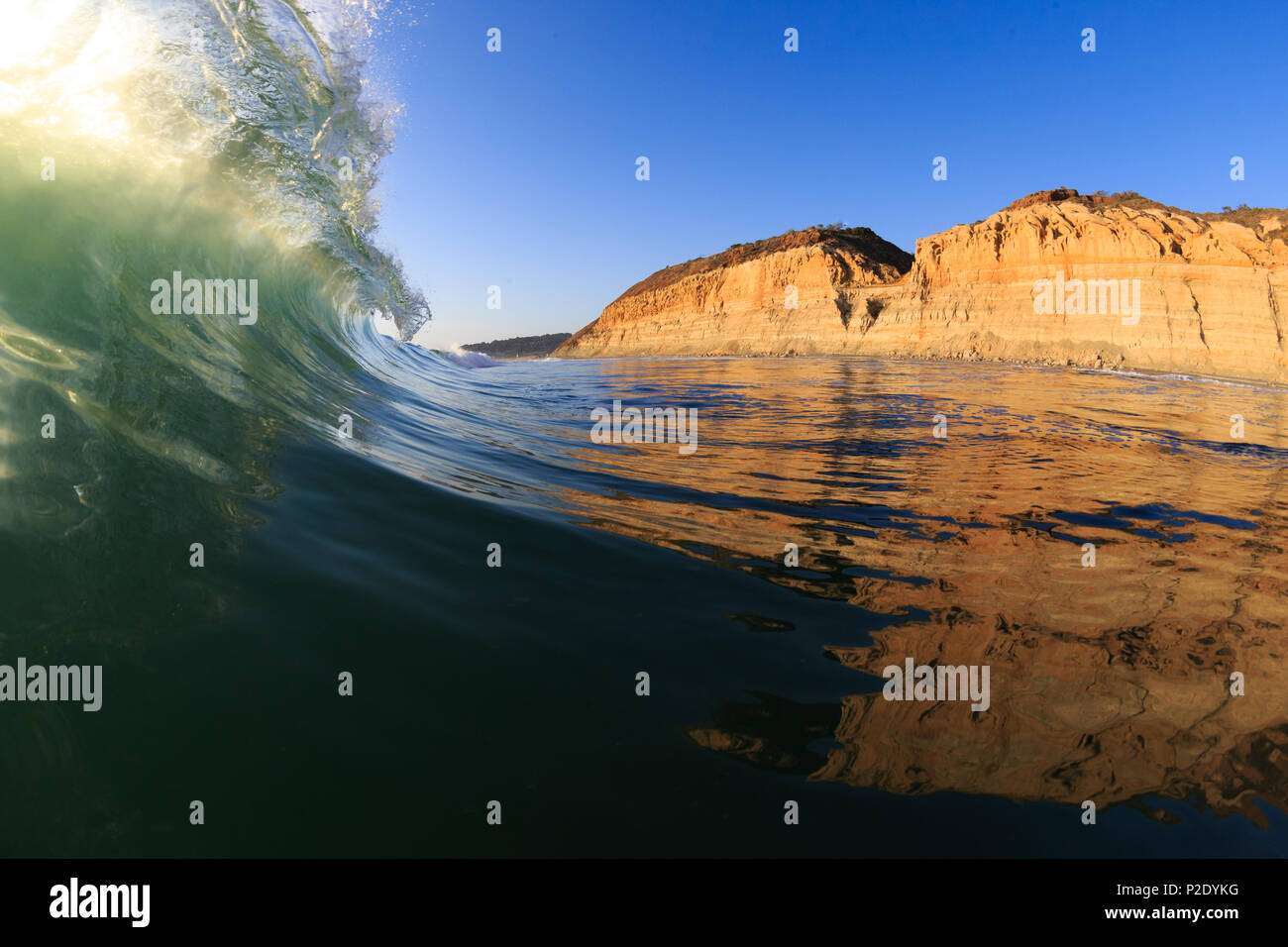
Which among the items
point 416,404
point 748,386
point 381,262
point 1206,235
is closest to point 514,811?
point 416,404

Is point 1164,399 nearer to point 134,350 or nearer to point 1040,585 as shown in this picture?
point 1040,585

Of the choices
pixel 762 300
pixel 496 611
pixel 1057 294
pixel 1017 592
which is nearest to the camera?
pixel 496 611

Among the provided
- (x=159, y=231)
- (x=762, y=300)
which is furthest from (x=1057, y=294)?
(x=159, y=231)

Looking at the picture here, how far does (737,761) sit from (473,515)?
7.26 feet

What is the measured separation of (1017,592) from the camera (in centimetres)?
305

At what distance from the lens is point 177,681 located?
176cm

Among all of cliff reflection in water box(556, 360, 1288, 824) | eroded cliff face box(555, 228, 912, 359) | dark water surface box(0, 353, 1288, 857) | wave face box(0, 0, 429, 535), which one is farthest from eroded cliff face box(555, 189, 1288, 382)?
wave face box(0, 0, 429, 535)

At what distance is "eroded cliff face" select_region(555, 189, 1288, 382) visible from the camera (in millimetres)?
29484

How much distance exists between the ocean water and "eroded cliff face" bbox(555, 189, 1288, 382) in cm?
3418

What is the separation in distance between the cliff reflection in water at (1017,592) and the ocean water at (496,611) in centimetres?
2

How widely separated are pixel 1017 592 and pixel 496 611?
8.92ft

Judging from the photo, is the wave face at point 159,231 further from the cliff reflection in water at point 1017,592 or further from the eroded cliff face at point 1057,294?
the eroded cliff face at point 1057,294

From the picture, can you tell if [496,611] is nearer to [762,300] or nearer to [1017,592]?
[1017,592]

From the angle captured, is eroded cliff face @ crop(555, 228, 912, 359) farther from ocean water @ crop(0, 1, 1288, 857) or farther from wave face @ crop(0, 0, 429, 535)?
ocean water @ crop(0, 1, 1288, 857)
